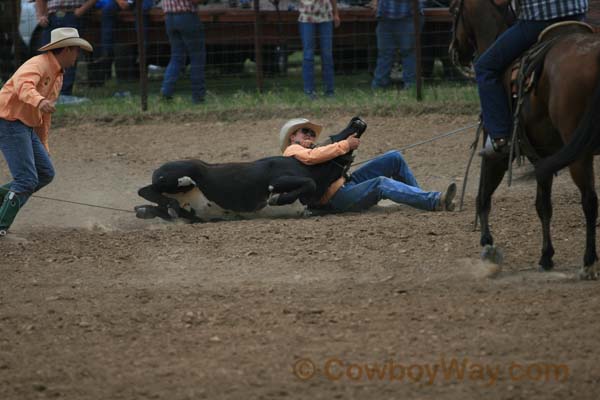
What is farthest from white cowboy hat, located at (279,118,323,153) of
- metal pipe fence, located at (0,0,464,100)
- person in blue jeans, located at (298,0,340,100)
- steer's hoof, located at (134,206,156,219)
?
metal pipe fence, located at (0,0,464,100)

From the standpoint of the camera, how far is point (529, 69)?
22.5 ft

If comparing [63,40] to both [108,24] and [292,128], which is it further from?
[108,24]

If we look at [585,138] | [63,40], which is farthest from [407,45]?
[585,138]

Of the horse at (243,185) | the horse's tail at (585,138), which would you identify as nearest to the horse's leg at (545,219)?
the horse's tail at (585,138)

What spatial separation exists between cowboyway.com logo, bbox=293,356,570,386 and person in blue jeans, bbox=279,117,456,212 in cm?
397

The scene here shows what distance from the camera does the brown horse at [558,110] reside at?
6.39 meters

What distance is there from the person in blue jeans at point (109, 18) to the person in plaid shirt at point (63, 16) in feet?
1.20

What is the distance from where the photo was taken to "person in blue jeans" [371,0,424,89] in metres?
14.8

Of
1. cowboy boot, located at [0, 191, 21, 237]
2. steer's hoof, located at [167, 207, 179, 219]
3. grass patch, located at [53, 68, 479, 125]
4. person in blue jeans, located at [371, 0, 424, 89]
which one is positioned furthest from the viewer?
person in blue jeans, located at [371, 0, 424, 89]

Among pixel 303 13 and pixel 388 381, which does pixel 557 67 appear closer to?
pixel 388 381

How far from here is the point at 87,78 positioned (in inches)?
662

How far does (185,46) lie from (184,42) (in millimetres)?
160

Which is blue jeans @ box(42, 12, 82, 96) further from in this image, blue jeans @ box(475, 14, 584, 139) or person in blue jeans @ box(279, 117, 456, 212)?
blue jeans @ box(475, 14, 584, 139)

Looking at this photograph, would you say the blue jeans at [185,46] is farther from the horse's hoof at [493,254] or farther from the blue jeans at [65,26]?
the horse's hoof at [493,254]
